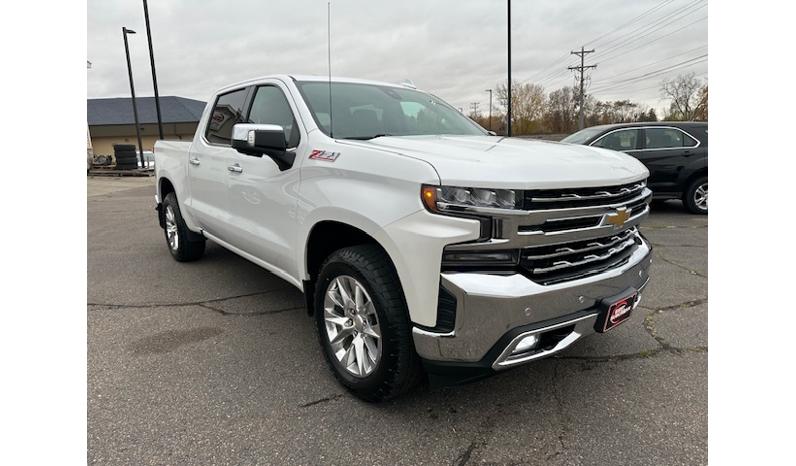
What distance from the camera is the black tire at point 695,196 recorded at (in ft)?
28.2

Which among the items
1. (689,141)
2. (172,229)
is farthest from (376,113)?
(689,141)

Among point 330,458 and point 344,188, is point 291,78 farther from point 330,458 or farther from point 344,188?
point 330,458

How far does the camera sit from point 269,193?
328 cm

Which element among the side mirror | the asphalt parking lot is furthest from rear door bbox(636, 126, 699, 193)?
the side mirror

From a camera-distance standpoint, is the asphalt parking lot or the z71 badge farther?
the z71 badge

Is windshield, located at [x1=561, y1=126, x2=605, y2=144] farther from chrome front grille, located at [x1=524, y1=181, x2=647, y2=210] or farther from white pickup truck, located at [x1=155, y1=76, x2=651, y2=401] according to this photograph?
chrome front grille, located at [x1=524, y1=181, x2=647, y2=210]

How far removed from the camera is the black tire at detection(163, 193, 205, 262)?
5.31 meters

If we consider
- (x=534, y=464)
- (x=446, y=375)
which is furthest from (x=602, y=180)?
(x=534, y=464)

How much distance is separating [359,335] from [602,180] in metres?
1.48

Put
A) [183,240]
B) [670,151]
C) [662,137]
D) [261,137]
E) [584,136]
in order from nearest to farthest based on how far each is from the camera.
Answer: [261,137] → [183,240] → [670,151] → [662,137] → [584,136]

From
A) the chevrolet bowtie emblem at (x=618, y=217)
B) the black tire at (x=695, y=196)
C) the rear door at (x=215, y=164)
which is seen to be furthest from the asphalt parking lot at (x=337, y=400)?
the black tire at (x=695, y=196)

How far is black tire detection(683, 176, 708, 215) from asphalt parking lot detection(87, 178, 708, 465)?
5.12 metres

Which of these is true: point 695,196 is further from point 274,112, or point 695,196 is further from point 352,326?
point 352,326

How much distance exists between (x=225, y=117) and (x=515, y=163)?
9.90ft
